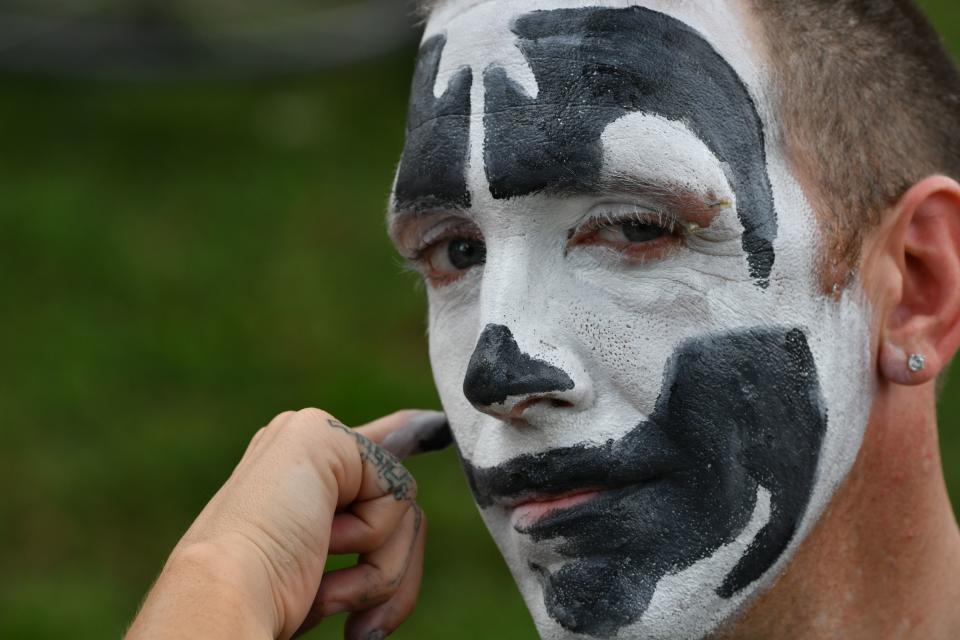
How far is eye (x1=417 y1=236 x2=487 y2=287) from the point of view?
3.19 metres

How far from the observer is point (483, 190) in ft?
9.97

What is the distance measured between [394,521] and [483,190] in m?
0.75

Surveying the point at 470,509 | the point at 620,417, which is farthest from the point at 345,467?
the point at 470,509

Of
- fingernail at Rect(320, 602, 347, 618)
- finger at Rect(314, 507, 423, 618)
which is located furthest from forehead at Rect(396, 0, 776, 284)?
fingernail at Rect(320, 602, 347, 618)

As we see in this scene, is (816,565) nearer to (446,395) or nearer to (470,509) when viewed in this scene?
(446,395)

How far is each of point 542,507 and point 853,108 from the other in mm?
1071

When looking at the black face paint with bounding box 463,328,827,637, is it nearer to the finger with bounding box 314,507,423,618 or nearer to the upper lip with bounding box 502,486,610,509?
the upper lip with bounding box 502,486,610,509

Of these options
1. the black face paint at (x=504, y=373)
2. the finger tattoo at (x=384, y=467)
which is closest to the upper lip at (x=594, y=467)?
the black face paint at (x=504, y=373)

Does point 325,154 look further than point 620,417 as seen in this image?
Yes

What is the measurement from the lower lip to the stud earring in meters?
0.70

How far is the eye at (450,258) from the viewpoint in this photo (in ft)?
10.5

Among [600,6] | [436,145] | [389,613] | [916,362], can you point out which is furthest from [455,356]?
[916,362]

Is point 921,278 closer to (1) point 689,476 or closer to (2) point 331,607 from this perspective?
(1) point 689,476

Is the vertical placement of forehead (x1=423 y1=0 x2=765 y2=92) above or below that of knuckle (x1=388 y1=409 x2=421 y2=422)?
above
